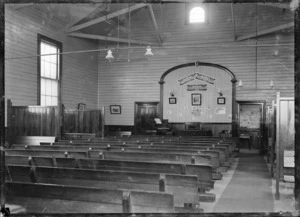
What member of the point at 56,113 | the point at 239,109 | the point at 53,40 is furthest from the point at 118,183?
the point at 239,109

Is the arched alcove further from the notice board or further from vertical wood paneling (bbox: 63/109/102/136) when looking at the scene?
vertical wood paneling (bbox: 63/109/102/136)

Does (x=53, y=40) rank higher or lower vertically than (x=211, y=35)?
lower

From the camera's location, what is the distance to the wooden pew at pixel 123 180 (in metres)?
2.56

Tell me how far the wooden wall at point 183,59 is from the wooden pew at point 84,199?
10.6 metres

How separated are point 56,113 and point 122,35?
622 centimetres

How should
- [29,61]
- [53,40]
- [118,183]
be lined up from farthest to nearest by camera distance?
1. [53,40]
2. [29,61]
3. [118,183]

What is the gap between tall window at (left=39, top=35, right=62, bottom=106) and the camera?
Answer: 1012 cm

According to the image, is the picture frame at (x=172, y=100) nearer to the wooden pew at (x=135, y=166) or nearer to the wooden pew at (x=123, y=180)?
the wooden pew at (x=135, y=166)

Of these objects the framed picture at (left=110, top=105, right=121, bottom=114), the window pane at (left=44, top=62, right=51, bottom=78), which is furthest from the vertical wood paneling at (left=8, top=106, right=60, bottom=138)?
the framed picture at (left=110, top=105, right=121, bottom=114)

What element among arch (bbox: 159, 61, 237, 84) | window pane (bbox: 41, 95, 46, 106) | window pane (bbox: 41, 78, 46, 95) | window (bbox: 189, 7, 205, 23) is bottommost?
window pane (bbox: 41, 95, 46, 106)

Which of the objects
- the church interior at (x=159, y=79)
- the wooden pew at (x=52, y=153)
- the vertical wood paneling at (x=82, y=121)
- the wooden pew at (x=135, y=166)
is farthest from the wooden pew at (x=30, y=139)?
the vertical wood paneling at (x=82, y=121)

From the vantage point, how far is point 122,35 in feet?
42.6

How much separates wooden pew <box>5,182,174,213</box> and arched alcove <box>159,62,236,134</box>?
1196 cm

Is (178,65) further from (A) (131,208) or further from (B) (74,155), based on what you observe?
(A) (131,208)
